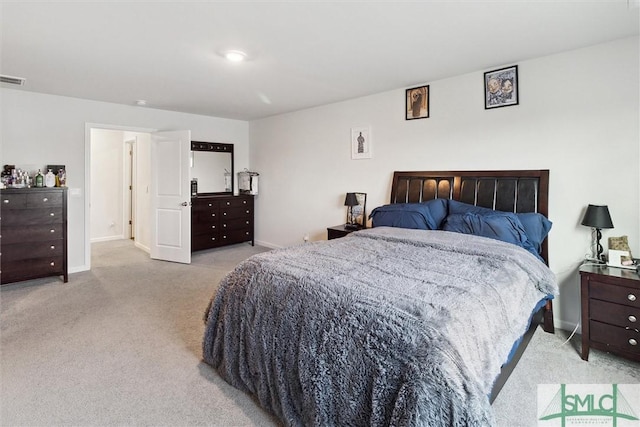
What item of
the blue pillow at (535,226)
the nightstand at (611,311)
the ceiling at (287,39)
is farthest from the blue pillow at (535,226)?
the ceiling at (287,39)

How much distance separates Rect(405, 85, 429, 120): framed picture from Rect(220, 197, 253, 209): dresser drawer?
327 cm

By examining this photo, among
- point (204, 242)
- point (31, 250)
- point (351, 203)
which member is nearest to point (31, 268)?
point (31, 250)

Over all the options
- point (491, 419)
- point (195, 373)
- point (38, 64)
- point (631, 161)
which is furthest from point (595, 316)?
point (38, 64)

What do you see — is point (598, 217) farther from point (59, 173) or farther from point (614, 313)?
point (59, 173)

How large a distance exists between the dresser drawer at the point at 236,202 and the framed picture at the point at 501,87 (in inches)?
161

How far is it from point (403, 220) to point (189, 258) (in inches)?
129

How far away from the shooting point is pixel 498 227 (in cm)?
262

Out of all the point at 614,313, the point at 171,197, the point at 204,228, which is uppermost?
the point at 171,197

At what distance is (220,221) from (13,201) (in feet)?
8.57

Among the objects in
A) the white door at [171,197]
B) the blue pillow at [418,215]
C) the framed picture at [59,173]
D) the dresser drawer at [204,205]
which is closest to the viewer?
the blue pillow at [418,215]

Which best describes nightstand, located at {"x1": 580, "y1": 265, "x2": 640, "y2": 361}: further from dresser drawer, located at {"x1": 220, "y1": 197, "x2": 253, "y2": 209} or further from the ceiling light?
dresser drawer, located at {"x1": 220, "y1": 197, "x2": 253, "y2": 209}

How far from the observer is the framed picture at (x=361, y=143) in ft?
13.7

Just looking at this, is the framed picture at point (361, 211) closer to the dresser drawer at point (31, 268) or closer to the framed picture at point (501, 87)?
the framed picture at point (501, 87)

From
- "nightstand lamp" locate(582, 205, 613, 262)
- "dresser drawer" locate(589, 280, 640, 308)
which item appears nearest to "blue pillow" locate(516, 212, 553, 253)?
"nightstand lamp" locate(582, 205, 613, 262)
